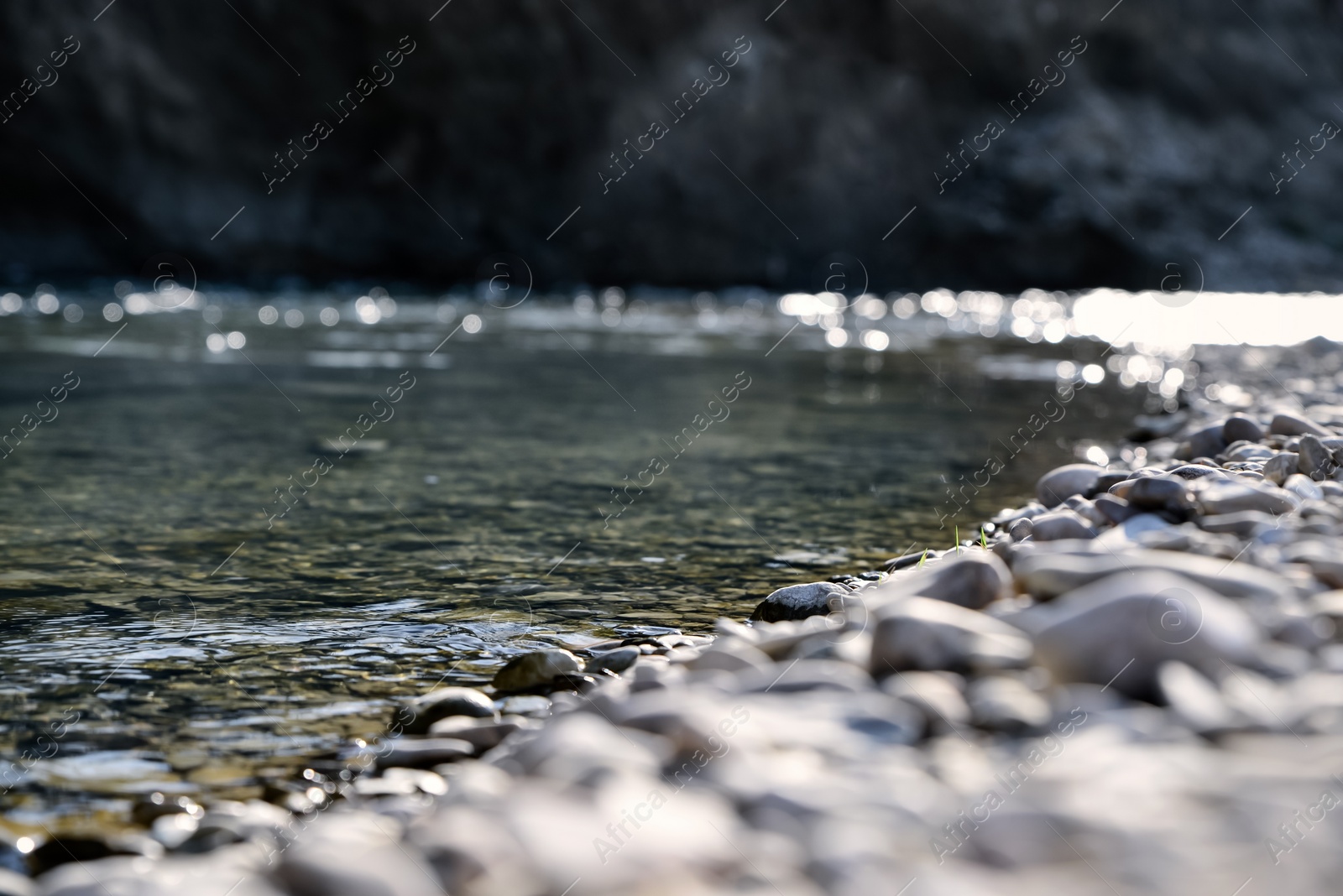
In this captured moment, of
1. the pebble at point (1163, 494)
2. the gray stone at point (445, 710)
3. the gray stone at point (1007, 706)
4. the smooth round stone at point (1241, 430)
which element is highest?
the gray stone at point (1007, 706)

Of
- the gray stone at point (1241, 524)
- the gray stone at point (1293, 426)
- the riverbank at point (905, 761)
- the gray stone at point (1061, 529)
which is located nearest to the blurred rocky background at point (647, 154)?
the gray stone at point (1293, 426)

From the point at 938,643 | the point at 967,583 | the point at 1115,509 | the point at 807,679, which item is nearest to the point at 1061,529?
the point at 1115,509

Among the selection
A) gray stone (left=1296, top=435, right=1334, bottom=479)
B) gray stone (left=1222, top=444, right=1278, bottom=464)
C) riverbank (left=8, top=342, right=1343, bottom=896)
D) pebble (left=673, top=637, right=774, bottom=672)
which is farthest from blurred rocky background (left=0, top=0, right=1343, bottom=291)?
pebble (left=673, top=637, right=774, bottom=672)

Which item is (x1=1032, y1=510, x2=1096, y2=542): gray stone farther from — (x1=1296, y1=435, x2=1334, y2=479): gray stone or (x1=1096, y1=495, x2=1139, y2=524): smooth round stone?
(x1=1296, y1=435, x2=1334, y2=479): gray stone

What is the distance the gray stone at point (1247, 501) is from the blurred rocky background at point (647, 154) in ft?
119

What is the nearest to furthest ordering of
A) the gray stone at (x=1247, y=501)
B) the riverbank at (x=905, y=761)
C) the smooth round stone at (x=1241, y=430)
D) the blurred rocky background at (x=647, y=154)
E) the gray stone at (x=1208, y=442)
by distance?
1. the riverbank at (x=905, y=761)
2. the gray stone at (x=1247, y=501)
3. the smooth round stone at (x=1241, y=430)
4. the gray stone at (x=1208, y=442)
5. the blurred rocky background at (x=647, y=154)

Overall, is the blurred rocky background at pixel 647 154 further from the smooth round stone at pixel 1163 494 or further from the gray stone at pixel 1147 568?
the gray stone at pixel 1147 568

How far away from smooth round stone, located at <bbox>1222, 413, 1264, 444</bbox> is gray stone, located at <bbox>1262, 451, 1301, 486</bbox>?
4.22 feet

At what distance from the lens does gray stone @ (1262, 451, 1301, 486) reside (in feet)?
14.7

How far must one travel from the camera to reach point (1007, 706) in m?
2.36

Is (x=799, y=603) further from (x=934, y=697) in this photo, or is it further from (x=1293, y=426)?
(x=1293, y=426)

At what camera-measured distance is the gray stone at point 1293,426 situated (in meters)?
5.49

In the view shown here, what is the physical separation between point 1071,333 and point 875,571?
17454 mm

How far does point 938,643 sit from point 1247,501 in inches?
65.8
